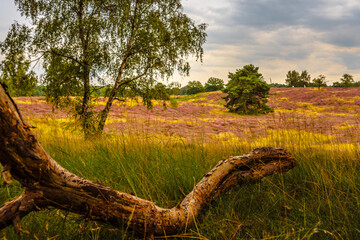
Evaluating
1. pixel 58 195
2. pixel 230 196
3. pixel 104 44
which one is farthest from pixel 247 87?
pixel 58 195

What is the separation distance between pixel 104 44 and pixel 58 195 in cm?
999

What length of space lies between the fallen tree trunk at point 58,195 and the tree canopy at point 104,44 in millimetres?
7959

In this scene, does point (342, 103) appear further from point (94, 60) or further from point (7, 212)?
point (7, 212)

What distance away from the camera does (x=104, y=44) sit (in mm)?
10406

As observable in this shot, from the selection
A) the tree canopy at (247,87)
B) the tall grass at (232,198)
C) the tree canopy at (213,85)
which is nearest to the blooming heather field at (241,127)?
the tall grass at (232,198)

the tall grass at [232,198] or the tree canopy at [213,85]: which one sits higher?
the tree canopy at [213,85]

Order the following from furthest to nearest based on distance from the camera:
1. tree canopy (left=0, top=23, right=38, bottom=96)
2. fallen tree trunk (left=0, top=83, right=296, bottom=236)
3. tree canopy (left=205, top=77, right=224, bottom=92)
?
tree canopy (left=205, top=77, right=224, bottom=92) < tree canopy (left=0, top=23, right=38, bottom=96) < fallen tree trunk (left=0, top=83, right=296, bottom=236)

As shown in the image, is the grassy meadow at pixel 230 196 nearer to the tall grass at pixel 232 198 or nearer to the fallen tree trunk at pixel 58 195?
the tall grass at pixel 232 198

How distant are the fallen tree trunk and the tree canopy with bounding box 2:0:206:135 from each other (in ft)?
26.1

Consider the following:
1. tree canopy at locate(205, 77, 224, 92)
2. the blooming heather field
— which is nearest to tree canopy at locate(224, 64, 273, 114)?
the blooming heather field

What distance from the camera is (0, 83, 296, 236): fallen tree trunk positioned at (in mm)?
1305

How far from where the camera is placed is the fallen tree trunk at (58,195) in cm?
130

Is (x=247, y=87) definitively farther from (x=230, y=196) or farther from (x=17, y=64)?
(x=230, y=196)

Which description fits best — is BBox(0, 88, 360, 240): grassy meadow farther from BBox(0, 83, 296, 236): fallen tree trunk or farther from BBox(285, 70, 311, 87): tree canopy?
BBox(285, 70, 311, 87): tree canopy
